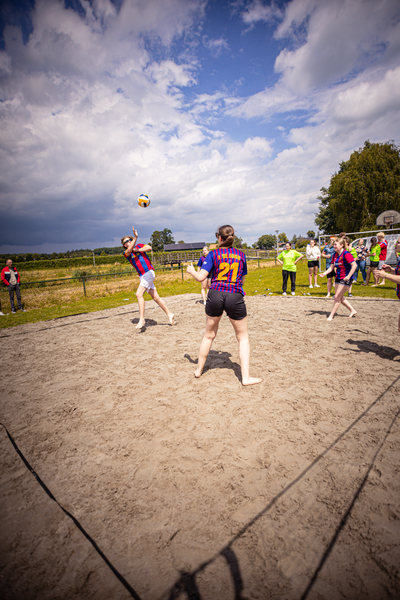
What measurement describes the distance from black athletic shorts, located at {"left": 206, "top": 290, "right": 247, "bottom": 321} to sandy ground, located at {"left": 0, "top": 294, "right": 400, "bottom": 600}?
1.20 meters

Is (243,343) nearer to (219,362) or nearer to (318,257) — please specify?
(219,362)

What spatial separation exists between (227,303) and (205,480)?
195 cm

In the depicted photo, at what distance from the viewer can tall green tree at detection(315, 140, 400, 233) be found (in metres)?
35.5

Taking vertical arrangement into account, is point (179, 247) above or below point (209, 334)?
above

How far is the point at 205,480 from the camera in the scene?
2.39 m

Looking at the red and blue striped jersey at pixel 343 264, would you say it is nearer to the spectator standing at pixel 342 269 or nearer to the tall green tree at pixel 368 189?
the spectator standing at pixel 342 269

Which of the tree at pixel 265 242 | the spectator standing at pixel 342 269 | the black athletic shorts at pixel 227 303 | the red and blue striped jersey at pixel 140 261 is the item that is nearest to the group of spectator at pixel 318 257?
the spectator standing at pixel 342 269

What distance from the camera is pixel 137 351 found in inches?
229

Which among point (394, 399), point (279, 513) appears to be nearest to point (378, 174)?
point (394, 399)

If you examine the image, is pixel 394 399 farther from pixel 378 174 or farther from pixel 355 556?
pixel 378 174

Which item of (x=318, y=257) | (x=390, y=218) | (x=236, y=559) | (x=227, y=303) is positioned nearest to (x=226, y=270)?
(x=227, y=303)

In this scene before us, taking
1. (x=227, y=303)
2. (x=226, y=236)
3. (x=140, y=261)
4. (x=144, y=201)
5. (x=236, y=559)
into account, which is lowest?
(x=236, y=559)

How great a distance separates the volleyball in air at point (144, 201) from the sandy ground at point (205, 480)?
4967 millimetres

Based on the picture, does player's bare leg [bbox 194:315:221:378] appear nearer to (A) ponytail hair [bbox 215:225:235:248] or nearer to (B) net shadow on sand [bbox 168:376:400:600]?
(A) ponytail hair [bbox 215:225:235:248]
